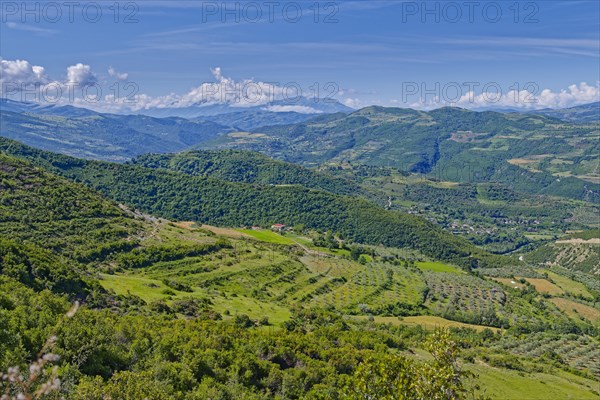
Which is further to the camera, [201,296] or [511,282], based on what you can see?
[511,282]

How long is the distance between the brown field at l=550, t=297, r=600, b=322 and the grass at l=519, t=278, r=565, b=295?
8325 millimetres

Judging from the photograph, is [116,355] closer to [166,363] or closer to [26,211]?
[166,363]

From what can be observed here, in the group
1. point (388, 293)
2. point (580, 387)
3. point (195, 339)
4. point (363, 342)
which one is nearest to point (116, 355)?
point (195, 339)

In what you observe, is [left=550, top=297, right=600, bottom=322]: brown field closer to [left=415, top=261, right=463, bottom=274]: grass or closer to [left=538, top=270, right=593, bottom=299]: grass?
[left=538, top=270, right=593, bottom=299]: grass


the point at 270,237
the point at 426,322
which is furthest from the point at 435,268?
the point at 426,322

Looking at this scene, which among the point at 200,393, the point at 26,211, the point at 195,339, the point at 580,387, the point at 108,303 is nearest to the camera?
the point at 200,393

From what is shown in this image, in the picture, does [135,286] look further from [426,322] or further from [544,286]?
[544,286]

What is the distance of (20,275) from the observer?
5719cm

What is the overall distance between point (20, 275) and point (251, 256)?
7703 centimetres

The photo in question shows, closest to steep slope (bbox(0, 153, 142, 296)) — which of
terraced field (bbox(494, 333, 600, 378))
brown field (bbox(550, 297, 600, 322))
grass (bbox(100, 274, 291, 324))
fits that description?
grass (bbox(100, 274, 291, 324))

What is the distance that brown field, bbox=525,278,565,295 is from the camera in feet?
579

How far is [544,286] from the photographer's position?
598ft

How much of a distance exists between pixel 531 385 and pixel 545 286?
133104mm

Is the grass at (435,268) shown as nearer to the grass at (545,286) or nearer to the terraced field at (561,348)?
the grass at (545,286)
